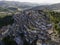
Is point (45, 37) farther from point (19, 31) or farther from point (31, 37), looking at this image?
point (19, 31)

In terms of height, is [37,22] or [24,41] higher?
[37,22]

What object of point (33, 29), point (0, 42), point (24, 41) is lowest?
point (0, 42)

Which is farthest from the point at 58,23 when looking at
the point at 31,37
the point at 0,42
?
the point at 0,42

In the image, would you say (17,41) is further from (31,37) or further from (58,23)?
(58,23)

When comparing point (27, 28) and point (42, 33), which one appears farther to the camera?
point (27, 28)

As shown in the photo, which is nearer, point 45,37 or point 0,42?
point 45,37

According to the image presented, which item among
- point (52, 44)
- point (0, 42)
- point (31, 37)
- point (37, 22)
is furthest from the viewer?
point (0, 42)

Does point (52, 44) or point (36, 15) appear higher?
point (36, 15)

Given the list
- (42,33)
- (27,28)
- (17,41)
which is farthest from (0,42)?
(42,33)

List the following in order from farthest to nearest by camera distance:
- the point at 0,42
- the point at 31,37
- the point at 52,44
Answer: the point at 0,42 → the point at 31,37 → the point at 52,44
